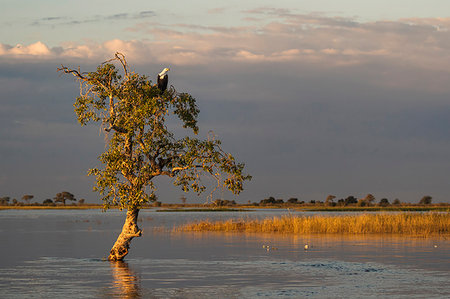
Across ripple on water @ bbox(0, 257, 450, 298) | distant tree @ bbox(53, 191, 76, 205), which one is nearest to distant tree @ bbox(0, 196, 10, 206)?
distant tree @ bbox(53, 191, 76, 205)

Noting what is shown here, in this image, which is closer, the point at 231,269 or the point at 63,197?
the point at 231,269

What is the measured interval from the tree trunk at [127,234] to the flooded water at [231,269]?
0.58m

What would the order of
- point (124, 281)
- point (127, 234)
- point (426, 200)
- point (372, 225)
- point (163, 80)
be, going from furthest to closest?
point (426, 200)
point (372, 225)
point (127, 234)
point (163, 80)
point (124, 281)

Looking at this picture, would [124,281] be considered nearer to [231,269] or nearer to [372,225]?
[231,269]

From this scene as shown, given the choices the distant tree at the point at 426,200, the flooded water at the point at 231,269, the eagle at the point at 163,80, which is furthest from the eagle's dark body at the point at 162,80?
the distant tree at the point at 426,200

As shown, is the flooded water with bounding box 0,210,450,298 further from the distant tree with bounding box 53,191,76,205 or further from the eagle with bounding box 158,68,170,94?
the distant tree with bounding box 53,191,76,205

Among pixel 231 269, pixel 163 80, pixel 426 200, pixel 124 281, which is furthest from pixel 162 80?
pixel 426 200

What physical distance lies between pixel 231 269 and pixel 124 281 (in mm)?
5140

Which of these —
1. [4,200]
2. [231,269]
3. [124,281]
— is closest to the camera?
[124,281]

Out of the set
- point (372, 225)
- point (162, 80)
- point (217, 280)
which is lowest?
point (217, 280)

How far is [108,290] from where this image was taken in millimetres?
19938

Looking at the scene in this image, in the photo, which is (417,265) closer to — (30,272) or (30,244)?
(30,272)

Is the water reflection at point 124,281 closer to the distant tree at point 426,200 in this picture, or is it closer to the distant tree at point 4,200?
the distant tree at point 426,200

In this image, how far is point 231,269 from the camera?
25953 millimetres
